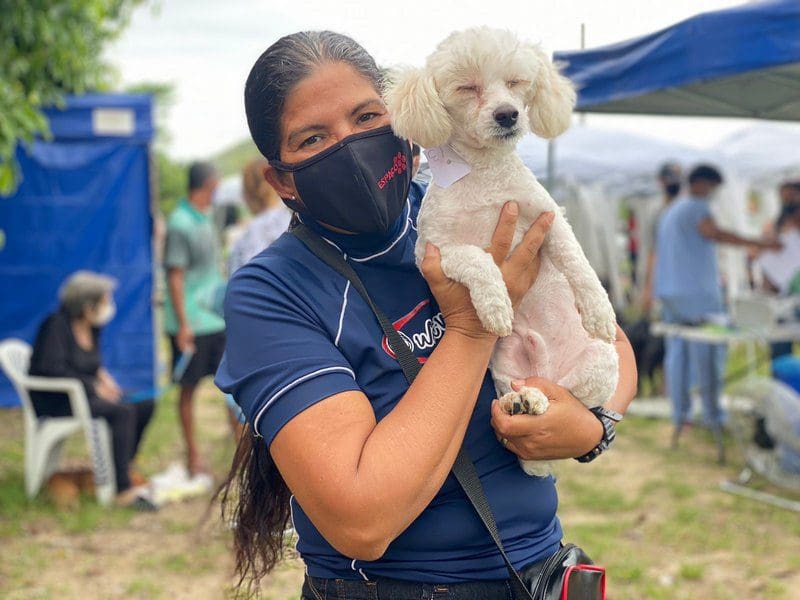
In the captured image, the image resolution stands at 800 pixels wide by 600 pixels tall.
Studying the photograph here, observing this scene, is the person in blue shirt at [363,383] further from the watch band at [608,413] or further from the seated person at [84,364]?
the seated person at [84,364]

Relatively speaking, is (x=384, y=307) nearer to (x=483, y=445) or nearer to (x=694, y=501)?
(x=483, y=445)

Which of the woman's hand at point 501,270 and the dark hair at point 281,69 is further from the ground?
the dark hair at point 281,69

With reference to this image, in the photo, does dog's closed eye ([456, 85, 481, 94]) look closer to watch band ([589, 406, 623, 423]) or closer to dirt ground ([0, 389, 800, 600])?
watch band ([589, 406, 623, 423])

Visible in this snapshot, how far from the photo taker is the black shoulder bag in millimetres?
1470

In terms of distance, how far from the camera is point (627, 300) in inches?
634

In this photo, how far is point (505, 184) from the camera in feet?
6.02

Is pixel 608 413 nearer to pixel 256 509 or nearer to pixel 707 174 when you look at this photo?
pixel 256 509

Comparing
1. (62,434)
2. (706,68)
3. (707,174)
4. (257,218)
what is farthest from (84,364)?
(707,174)

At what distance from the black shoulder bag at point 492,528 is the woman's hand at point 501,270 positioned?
0.10m

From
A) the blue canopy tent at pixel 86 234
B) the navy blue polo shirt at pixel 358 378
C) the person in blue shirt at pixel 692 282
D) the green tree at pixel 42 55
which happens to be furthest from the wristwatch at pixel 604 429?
the blue canopy tent at pixel 86 234

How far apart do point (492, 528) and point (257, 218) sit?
12.7 ft

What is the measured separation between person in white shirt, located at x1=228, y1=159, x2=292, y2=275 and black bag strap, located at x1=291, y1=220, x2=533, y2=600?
3.01 m

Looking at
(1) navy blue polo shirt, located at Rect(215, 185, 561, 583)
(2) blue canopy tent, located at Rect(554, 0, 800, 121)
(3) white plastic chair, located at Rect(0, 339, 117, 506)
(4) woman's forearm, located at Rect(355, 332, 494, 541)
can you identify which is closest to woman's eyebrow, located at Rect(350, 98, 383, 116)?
(1) navy blue polo shirt, located at Rect(215, 185, 561, 583)

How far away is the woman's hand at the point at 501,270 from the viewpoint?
4.97 feet
